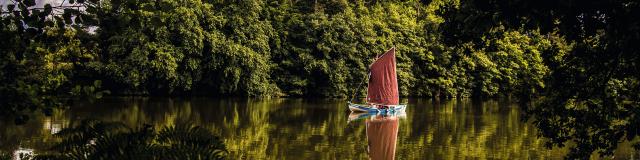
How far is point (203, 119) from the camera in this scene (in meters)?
26.3

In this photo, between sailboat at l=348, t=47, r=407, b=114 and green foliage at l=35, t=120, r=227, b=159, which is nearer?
green foliage at l=35, t=120, r=227, b=159

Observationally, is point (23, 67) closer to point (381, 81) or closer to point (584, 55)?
point (584, 55)

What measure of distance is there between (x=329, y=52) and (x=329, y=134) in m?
31.5

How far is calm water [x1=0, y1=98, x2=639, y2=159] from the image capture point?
17.1 meters

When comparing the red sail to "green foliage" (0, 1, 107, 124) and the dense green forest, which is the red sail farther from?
"green foliage" (0, 1, 107, 124)

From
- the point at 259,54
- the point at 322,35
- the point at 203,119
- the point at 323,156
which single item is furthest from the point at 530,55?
the point at 323,156

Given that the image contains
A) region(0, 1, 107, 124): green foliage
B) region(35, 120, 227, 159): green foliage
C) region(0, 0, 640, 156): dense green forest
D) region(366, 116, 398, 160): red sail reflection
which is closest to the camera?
region(0, 1, 107, 124): green foliage

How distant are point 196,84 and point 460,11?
138 ft

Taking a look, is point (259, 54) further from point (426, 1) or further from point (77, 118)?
point (426, 1)

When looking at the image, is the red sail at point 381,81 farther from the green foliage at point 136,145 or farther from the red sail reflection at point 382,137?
the green foliage at point 136,145

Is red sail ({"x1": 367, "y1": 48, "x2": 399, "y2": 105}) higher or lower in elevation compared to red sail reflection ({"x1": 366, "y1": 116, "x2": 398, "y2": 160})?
higher

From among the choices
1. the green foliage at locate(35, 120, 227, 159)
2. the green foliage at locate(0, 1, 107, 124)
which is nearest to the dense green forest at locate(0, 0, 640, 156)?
the green foliage at locate(0, 1, 107, 124)

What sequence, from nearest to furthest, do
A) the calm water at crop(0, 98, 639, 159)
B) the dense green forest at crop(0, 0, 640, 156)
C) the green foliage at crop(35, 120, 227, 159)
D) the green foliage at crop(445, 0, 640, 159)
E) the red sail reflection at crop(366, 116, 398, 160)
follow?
1. the dense green forest at crop(0, 0, 640, 156)
2. the green foliage at crop(445, 0, 640, 159)
3. the green foliage at crop(35, 120, 227, 159)
4. the calm water at crop(0, 98, 639, 159)
5. the red sail reflection at crop(366, 116, 398, 160)

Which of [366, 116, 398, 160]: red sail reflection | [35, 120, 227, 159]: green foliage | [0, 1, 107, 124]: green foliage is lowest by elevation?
[366, 116, 398, 160]: red sail reflection
